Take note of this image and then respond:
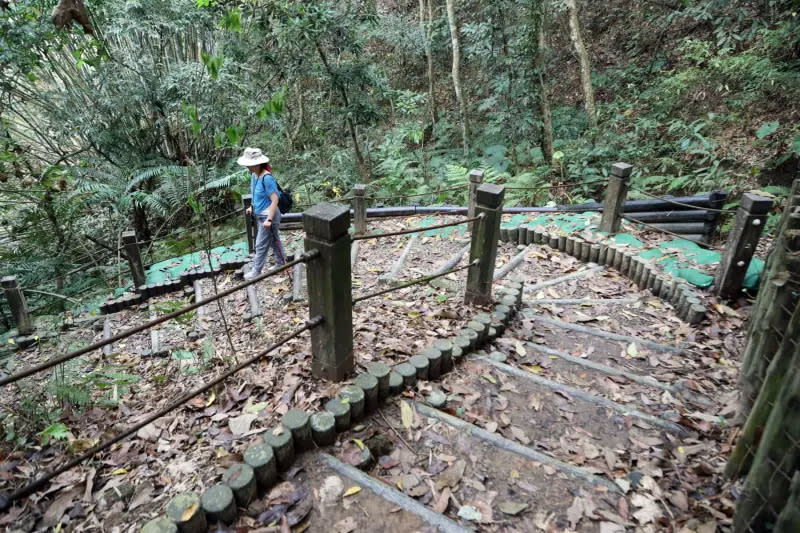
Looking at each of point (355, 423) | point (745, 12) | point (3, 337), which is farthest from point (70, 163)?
point (745, 12)

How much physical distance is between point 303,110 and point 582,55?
6.85 m

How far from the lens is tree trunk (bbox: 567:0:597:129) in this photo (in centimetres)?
864

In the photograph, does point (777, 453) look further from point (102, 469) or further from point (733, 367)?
point (102, 469)

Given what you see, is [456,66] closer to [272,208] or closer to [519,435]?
[272,208]

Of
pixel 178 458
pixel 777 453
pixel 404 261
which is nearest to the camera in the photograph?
pixel 777 453

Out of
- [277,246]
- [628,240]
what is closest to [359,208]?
[277,246]

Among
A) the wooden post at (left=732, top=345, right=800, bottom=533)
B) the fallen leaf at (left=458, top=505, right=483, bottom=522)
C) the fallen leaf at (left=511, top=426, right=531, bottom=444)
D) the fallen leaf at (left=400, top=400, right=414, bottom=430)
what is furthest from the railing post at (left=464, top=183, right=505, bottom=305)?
the wooden post at (left=732, top=345, right=800, bottom=533)

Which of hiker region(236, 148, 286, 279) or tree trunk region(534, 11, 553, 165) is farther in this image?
tree trunk region(534, 11, 553, 165)

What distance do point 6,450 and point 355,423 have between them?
83.0 inches

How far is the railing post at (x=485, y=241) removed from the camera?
3.71m

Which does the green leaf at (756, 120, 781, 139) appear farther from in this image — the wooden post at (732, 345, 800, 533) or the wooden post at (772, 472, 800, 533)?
the wooden post at (772, 472, 800, 533)

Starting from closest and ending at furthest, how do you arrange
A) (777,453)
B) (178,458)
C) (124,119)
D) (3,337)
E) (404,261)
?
(777,453) → (178,458) → (3,337) → (404,261) → (124,119)

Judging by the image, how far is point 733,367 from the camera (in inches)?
142

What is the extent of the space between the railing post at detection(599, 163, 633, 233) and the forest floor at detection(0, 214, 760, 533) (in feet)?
5.48
